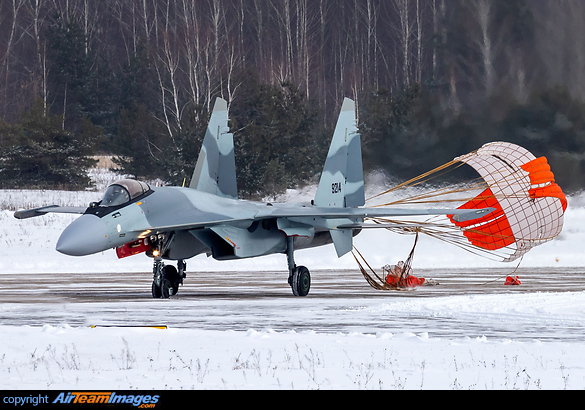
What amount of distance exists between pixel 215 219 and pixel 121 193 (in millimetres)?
1975

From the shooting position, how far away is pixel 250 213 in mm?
17859

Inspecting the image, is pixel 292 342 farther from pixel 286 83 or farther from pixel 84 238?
pixel 286 83

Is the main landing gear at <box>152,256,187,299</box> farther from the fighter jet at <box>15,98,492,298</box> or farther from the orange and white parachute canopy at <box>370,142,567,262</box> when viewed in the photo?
the orange and white parachute canopy at <box>370,142,567,262</box>

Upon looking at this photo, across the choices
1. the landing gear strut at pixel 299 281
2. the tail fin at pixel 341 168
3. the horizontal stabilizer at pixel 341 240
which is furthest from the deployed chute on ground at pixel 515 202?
the landing gear strut at pixel 299 281

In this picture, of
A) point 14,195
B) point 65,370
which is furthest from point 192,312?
point 14,195

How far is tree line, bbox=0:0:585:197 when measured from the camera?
3256cm

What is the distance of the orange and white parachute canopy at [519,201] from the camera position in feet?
65.8

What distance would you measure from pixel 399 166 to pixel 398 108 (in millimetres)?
12551

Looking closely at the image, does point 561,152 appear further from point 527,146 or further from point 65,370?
point 65,370

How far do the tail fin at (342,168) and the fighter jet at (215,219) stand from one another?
0.02 m

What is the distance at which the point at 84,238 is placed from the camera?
15305 millimetres

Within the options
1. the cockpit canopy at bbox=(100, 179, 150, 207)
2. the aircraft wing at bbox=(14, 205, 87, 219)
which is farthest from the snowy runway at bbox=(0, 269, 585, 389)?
the aircraft wing at bbox=(14, 205, 87, 219)

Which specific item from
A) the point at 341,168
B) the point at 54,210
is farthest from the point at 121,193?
the point at 341,168

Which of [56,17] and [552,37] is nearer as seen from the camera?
[552,37]
